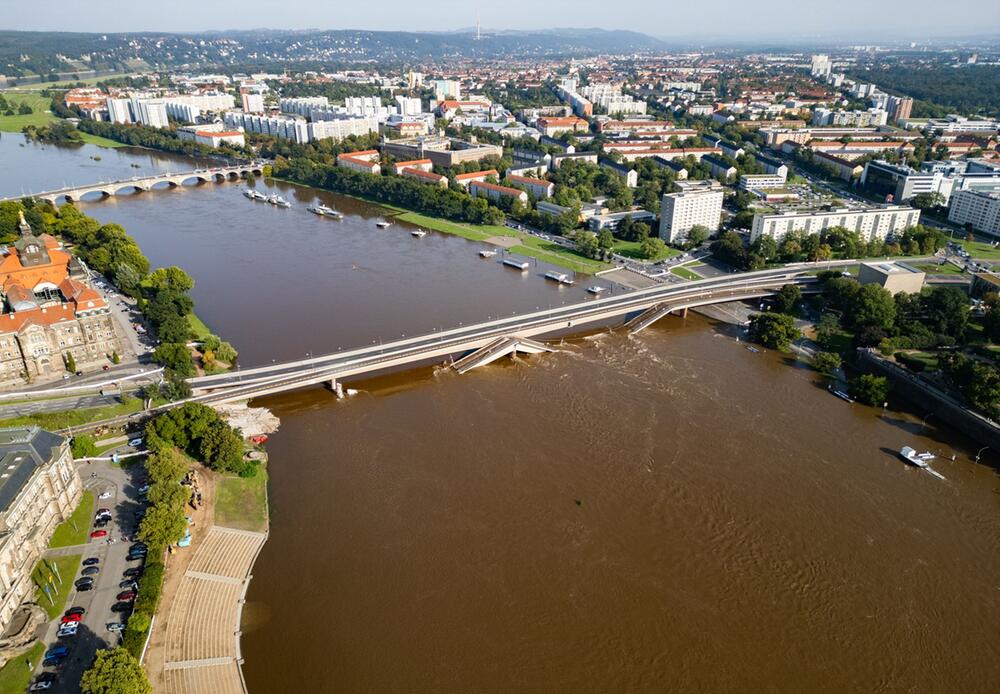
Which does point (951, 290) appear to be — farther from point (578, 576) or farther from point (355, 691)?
point (355, 691)

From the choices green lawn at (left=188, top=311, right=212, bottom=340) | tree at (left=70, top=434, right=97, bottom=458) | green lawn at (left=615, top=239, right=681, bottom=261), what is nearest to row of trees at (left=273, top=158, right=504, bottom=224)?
green lawn at (left=615, top=239, right=681, bottom=261)

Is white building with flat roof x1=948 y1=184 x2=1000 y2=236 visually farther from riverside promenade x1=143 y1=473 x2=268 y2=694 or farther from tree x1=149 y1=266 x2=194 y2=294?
tree x1=149 y1=266 x2=194 y2=294

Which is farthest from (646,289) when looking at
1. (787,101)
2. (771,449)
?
(787,101)

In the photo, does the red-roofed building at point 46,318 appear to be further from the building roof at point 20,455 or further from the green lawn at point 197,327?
the building roof at point 20,455

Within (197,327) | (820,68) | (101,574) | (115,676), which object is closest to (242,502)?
(101,574)

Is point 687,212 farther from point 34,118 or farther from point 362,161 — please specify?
point 34,118
